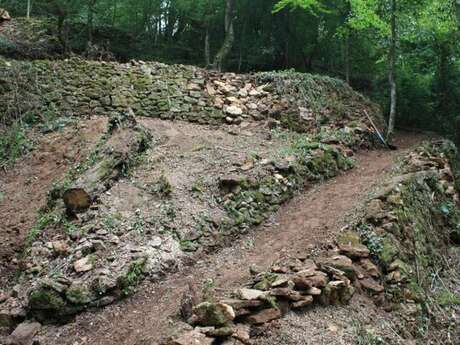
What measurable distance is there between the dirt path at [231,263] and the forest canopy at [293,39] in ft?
18.4

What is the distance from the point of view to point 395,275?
6000 millimetres

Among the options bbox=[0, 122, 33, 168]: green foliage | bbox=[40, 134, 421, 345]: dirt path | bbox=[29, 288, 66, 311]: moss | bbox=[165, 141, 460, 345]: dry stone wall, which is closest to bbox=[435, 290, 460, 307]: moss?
bbox=[165, 141, 460, 345]: dry stone wall

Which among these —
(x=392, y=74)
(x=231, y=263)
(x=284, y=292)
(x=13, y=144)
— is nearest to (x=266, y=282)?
(x=284, y=292)

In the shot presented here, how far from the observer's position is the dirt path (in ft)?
16.9

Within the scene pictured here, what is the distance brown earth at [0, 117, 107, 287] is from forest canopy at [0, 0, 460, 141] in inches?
213

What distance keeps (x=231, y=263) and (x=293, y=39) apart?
1186 cm

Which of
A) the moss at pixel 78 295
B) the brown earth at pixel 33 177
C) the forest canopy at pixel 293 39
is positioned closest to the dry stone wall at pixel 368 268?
the moss at pixel 78 295

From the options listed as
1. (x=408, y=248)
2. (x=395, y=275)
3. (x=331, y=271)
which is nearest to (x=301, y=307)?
(x=331, y=271)

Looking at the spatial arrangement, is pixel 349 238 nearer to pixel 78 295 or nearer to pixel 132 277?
pixel 132 277

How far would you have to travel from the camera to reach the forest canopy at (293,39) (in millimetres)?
13367

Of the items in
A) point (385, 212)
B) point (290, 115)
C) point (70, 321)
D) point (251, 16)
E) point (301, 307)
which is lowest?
point (70, 321)

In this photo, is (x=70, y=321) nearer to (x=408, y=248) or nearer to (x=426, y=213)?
(x=408, y=248)

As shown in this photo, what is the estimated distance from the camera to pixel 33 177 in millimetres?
8781

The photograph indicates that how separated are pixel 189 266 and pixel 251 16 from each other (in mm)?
12397
